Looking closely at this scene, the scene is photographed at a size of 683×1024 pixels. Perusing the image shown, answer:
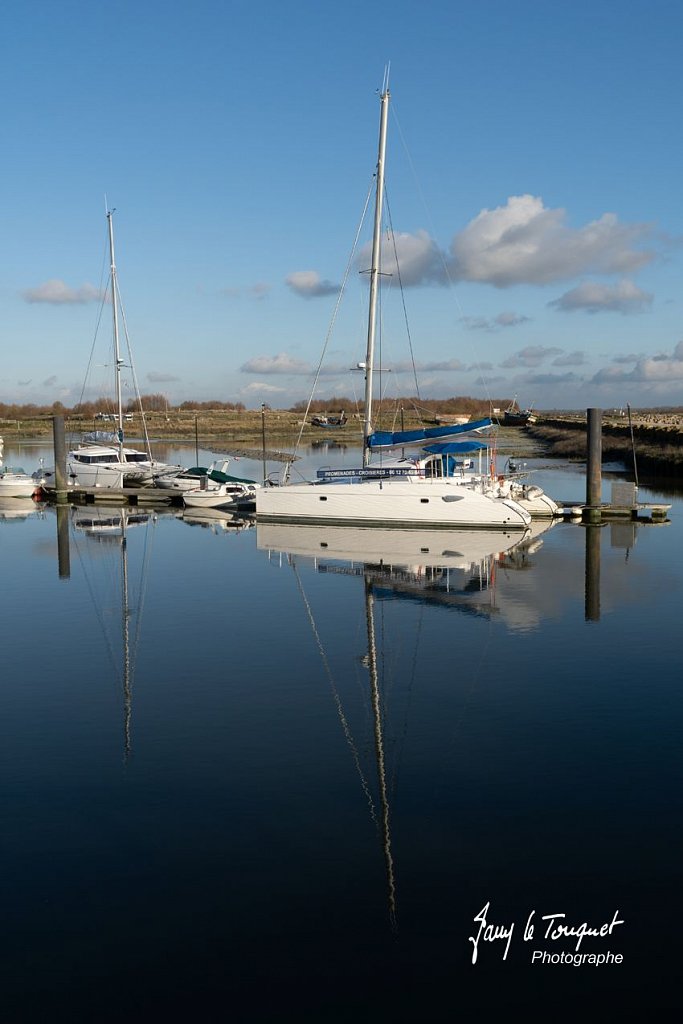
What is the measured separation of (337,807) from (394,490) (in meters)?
28.1

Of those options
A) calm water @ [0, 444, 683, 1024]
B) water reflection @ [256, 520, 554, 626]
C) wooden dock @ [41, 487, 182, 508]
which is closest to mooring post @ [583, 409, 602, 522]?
water reflection @ [256, 520, 554, 626]

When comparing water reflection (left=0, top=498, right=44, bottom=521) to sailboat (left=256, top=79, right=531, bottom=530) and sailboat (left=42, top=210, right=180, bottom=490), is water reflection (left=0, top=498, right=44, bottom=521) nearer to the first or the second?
sailboat (left=42, top=210, right=180, bottom=490)

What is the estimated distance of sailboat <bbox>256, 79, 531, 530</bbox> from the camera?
3912 cm

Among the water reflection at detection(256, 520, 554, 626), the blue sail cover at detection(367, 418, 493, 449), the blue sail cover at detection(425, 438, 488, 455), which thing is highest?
the blue sail cover at detection(367, 418, 493, 449)

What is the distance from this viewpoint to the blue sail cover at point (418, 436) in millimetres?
40625

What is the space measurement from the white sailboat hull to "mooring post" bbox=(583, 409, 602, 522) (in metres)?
4.38

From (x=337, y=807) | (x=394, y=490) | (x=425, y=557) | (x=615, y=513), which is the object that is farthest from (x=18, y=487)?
(x=337, y=807)

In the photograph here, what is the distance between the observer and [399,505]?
40.1m

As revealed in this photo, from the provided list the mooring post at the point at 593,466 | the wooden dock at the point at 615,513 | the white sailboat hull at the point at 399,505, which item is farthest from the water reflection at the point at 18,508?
the mooring post at the point at 593,466

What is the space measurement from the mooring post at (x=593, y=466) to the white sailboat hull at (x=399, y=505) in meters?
4.38

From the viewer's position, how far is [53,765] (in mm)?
14148

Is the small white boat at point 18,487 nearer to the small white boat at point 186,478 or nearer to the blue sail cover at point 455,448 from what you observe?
the small white boat at point 186,478

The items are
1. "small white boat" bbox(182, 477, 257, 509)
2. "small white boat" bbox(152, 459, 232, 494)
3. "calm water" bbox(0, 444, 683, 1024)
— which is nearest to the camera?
"calm water" bbox(0, 444, 683, 1024)

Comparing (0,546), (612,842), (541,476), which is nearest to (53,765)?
(612,842)
